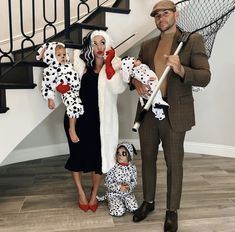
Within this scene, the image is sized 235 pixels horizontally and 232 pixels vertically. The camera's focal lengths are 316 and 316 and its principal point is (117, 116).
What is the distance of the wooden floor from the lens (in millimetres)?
2117

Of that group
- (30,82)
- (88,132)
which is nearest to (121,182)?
(88,132)

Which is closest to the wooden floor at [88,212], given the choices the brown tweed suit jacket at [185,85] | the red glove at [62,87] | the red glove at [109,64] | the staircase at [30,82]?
the staircase at [30,82]

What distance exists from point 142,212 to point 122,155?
422 mm

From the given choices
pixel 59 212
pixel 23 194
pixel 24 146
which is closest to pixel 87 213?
pixel 59 212

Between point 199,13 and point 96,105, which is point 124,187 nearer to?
point 96,105

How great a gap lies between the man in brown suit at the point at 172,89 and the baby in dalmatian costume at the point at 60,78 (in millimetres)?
404

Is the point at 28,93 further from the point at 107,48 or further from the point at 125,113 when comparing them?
the point at 125,113

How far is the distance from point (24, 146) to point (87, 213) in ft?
5.37

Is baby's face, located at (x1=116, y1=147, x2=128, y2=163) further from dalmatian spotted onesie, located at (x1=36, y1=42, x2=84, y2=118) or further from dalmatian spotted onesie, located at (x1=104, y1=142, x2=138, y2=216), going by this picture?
dalmatian spotted onesie, located at (x1=36, y1=42, x2=84, y2=118)

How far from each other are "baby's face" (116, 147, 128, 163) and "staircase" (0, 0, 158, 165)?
1.87 feet

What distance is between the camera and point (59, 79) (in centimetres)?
210

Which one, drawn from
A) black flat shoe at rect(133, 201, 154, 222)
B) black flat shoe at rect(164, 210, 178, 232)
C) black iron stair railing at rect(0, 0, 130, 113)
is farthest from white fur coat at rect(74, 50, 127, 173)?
black flat shoe at rect(164, 210, 178, 232)

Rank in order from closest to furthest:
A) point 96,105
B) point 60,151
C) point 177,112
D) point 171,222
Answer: point 177,112 → point 171,222 → point 96,105 → point 60,151

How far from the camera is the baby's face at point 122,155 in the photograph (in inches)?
90.9
